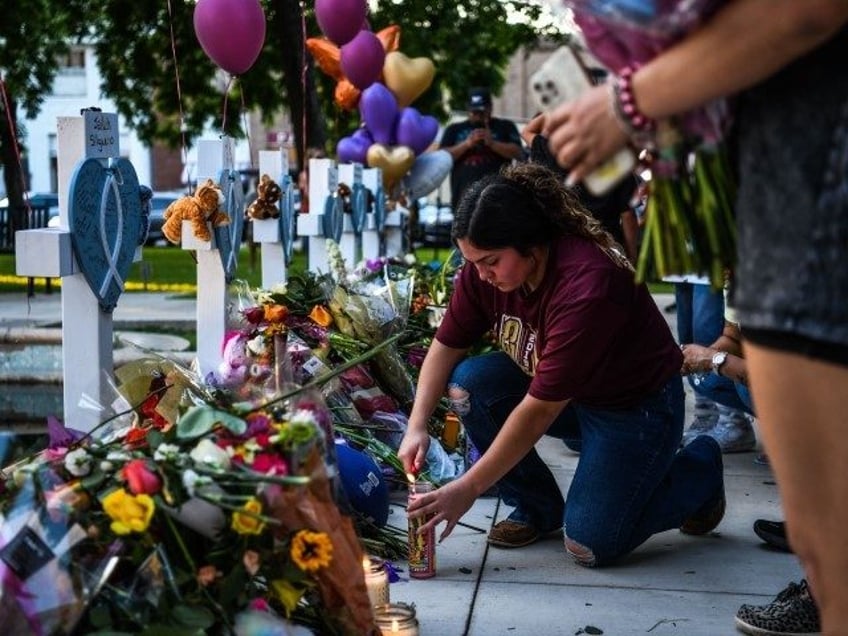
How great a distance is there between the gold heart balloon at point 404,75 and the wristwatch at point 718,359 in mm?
6499

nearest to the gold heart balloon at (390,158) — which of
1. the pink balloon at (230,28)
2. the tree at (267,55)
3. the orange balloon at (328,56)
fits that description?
the orange balloon at (328,56)

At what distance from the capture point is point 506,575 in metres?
3.74

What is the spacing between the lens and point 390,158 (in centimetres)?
1029

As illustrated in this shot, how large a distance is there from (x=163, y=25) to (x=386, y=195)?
6.25 m

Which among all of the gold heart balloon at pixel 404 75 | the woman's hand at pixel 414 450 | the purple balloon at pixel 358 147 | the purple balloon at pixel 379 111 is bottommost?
the woman's hand at pixel 414 450

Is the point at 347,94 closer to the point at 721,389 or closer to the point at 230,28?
the point at 230,28

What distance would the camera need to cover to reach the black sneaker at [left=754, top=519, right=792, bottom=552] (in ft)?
13.0

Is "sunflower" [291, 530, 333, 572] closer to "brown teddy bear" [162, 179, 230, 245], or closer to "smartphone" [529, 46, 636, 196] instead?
"smartphone" [529, 46, 636, 196]

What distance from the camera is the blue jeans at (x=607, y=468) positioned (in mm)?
3750

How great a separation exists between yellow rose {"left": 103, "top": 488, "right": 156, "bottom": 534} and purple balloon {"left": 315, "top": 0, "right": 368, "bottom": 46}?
5673mm

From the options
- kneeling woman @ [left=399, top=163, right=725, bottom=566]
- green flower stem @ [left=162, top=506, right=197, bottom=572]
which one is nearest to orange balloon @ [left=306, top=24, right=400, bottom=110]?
kneeling woman @ [left=399, top=163, right=725, bottom=566]

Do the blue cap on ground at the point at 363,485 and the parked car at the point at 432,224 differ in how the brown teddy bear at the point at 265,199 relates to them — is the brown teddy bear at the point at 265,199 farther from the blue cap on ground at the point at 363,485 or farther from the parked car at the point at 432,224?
the parked car at the point at 432,224

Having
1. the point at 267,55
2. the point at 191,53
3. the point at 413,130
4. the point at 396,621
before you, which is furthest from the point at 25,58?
the point at 396,621

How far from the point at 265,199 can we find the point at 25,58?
48.6 ft
